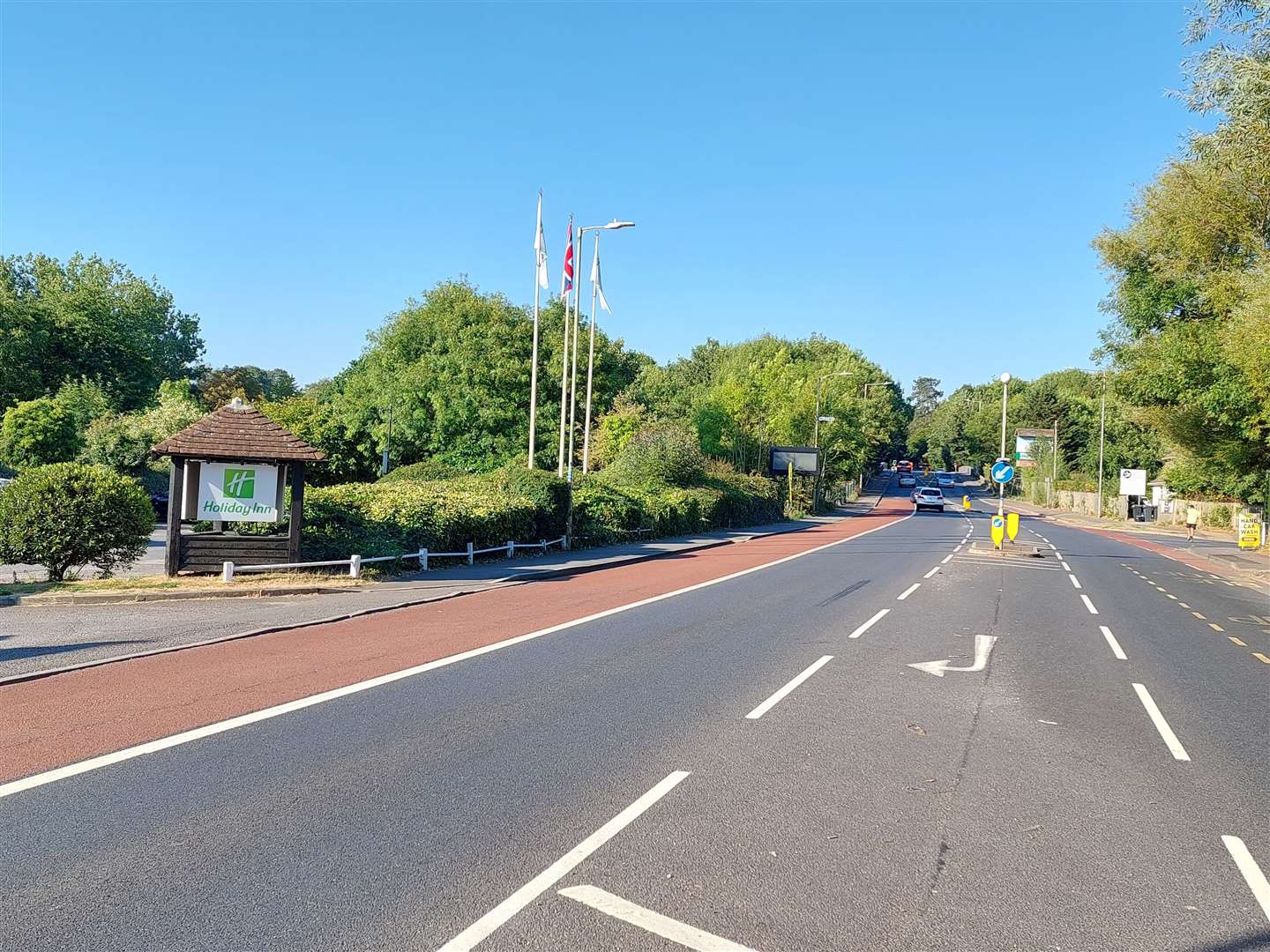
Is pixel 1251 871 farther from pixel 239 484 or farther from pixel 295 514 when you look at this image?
pixel 239 484

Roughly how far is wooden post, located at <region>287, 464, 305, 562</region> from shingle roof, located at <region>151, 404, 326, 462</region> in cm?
34

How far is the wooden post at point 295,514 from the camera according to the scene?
59.4 feet

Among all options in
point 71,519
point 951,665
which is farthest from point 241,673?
point 71,519

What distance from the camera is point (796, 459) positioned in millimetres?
59156

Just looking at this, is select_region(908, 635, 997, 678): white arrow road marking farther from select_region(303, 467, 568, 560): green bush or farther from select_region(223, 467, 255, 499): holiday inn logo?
select_region(223, 467, 255, 499): holiday inn logo

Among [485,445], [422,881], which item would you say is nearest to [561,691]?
[422,881]

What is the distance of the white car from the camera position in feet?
221

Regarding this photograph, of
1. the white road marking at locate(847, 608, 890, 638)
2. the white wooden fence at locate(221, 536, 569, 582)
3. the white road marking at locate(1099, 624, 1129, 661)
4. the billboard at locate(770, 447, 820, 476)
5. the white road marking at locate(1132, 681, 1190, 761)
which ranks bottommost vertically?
the white road marking at locate(1099, 624, 1129, 661)

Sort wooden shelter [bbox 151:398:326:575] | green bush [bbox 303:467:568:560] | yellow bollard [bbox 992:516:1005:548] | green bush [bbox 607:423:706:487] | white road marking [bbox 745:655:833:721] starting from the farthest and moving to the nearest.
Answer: green bush [bbox 607:423:706:487] < yellow bollard [bbox 992:516:1005:548] < green bush [bbox 303:467:568:560] < wooden shelter [bbox 151:398:326:575] < white road marking [bbox 745:655:833:721]

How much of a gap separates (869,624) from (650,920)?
1040 centimetres

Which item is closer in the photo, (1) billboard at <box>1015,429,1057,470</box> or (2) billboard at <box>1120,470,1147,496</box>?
(2) billboard at <box>1120,470,1147,496</box>

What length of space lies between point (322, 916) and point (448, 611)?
1087 centimetres

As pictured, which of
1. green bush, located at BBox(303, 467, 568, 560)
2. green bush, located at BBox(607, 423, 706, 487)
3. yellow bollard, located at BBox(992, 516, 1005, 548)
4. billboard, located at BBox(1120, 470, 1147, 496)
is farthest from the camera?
billboard, located at BBox(1120, 470, 1147, 496)

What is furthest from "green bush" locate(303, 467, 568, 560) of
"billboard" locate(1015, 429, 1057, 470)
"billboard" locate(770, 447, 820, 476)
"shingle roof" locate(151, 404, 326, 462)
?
"billboard" locate(1015, 429, 1057, 470)
